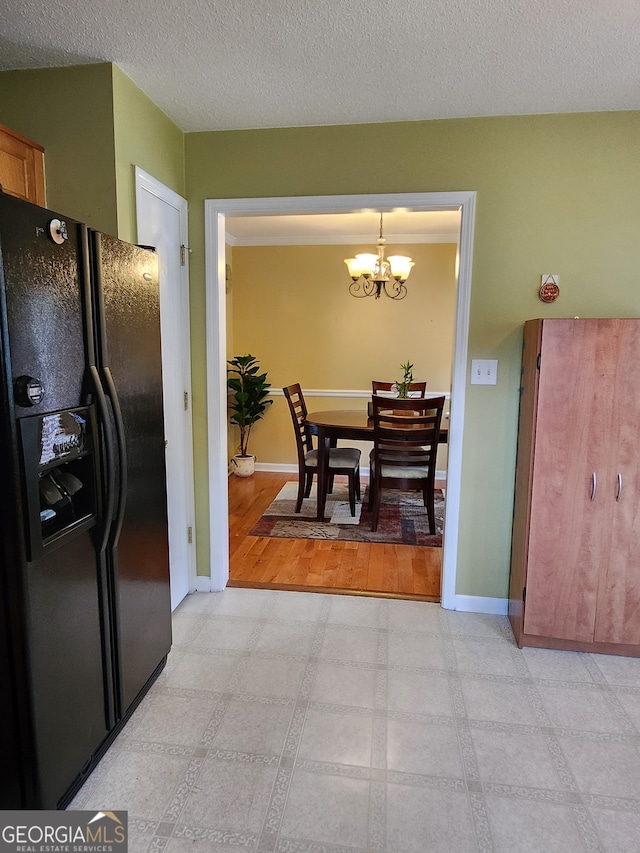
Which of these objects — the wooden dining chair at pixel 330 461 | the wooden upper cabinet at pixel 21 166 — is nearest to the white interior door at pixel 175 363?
the wooden upper cabinet at pixel 21 166

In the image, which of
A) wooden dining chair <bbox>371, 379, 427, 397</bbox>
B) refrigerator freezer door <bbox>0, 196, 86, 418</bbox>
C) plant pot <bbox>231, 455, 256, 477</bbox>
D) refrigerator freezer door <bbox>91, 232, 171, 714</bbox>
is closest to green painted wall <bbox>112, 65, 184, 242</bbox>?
refrigerator freezer door <bbox>91, 232, 171, 714</bbox>

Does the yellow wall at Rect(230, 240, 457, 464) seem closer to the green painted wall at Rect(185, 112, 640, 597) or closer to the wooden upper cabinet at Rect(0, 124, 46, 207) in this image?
the green painted wall at Rect(185, 112, 640, 597)

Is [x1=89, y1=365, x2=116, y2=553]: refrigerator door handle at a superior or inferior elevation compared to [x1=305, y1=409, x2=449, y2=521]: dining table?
superior

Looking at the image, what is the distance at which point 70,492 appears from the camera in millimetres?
1427

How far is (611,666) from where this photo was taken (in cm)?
218

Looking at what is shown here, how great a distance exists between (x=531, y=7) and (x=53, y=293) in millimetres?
1658

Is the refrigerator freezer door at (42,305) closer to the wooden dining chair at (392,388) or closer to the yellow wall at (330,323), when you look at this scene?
the wooden dining chair at (392,388)

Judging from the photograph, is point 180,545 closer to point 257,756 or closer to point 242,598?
point 242,598

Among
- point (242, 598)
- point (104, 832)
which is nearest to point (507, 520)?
point (242, 598)

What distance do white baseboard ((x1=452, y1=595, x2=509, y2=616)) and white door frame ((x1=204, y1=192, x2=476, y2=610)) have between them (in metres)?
0.04

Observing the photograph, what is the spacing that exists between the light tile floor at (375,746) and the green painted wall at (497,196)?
0.67m

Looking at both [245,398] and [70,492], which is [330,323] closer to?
[245,398]

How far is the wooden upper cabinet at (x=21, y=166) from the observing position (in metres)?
1.78

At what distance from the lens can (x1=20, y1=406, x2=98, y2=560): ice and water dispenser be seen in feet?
4.01
